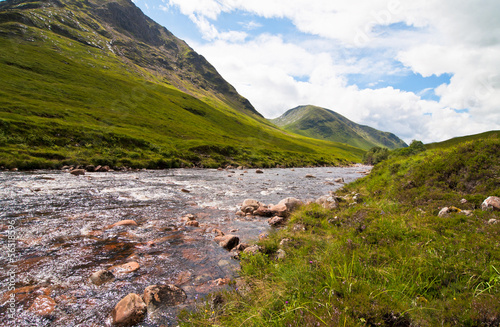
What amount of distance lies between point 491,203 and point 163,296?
11.0 m

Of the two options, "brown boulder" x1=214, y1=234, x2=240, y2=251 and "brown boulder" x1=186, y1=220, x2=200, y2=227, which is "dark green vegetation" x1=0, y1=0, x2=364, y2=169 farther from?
"brown boulder" x1=214, y1=234, x2=240, y2=251

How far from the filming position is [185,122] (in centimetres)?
9306

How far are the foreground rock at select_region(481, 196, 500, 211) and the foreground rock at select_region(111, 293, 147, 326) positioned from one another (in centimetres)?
1119

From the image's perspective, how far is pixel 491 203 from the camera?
23.3ft

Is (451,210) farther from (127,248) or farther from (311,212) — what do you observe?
(127,248)

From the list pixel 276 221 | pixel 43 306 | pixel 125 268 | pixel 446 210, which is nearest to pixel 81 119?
pixel 125 268

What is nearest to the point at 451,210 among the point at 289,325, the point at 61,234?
the point at 289,325

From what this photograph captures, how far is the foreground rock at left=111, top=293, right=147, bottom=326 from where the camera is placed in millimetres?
4996

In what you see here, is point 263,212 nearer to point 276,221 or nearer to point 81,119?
point 276,221

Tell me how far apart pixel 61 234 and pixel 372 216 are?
13483 millimetres

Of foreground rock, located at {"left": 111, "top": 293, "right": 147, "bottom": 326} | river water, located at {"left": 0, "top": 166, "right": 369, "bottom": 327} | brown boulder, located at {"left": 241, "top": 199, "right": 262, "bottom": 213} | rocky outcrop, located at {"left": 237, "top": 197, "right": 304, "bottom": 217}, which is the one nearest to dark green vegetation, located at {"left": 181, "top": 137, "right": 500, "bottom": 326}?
→ foreground rock, located at {"left": 111, "top": 293, "right": 147, "bottom": 326}

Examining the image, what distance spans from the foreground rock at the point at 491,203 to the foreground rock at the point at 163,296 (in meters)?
10.3

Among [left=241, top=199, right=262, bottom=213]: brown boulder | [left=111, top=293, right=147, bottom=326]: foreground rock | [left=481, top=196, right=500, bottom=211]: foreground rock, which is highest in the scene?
[left=481, top=196, right=500, bottom=211]: foreground rock

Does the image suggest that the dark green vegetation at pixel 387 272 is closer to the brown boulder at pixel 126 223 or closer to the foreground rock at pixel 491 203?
the foreground rock at pixel 491 203
